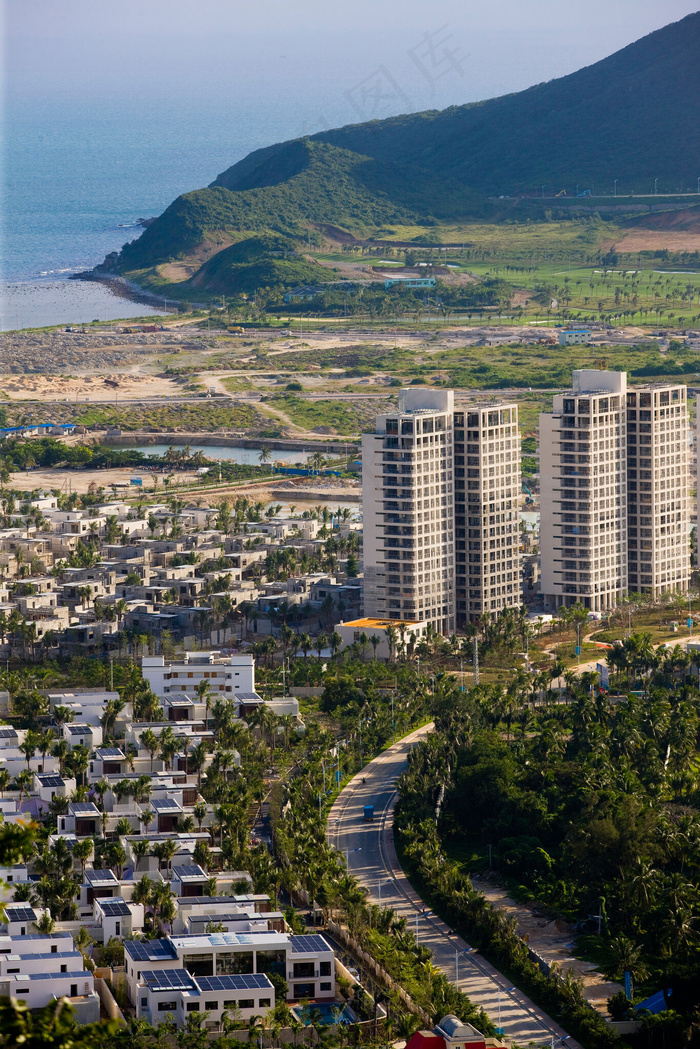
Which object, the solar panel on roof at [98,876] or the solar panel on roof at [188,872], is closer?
the solar panel on roof at [98,876]

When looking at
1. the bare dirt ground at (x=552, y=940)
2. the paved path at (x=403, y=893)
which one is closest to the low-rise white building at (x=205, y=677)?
the paved path at (x=403, y=893)

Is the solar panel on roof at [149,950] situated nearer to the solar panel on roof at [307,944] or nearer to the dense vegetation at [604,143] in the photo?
the solar panel on roof at [307,944]

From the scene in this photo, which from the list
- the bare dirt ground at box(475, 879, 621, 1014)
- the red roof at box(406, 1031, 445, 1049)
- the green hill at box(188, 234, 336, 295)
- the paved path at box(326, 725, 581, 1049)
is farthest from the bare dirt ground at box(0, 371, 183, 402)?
the red roof at box(406, 1031, 445, 1049)

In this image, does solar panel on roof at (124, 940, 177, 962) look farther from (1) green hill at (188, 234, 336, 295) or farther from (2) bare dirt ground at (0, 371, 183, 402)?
(1) green hill at (188, 234, 336, 295)

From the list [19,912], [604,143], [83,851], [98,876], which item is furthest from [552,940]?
[604,143]

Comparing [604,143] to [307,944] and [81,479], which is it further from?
[307,944]

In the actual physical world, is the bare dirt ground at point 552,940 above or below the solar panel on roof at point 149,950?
below
